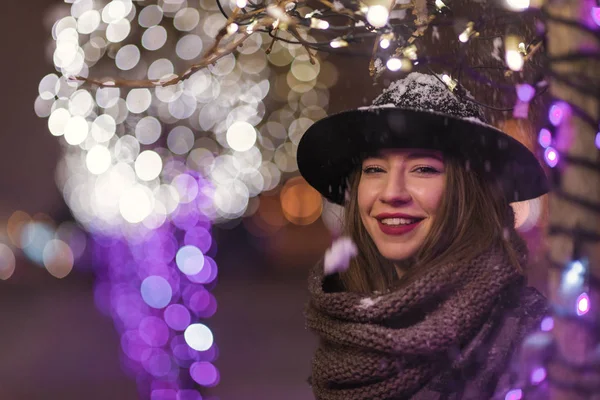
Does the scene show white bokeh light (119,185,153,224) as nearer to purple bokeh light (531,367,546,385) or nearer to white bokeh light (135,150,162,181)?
white bokeh light (135,150,162,181)

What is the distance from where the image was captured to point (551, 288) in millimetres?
1729

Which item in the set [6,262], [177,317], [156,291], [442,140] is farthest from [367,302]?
[6,262]

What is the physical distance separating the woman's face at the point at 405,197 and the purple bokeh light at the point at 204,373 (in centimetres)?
603

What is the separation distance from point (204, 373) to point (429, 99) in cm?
674

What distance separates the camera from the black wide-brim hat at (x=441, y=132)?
276 centimetres

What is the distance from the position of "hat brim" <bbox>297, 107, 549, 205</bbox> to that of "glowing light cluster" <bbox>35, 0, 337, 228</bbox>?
6.69m

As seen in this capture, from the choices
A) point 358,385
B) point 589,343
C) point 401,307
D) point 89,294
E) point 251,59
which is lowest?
point 89,294

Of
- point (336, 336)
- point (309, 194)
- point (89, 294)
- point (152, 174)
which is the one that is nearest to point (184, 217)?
point (152, 174)

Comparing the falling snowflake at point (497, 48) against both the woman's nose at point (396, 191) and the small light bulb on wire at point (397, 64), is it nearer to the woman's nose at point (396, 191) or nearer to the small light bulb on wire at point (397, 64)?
the small light bulb on wire at point (397, 64)

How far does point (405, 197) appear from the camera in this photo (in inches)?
112

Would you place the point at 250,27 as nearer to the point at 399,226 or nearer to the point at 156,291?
the point at 399,226

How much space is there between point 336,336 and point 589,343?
1.27 meters

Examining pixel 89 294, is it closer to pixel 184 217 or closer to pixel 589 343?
pixel 184 217

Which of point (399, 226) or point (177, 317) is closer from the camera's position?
point (399, 226)
